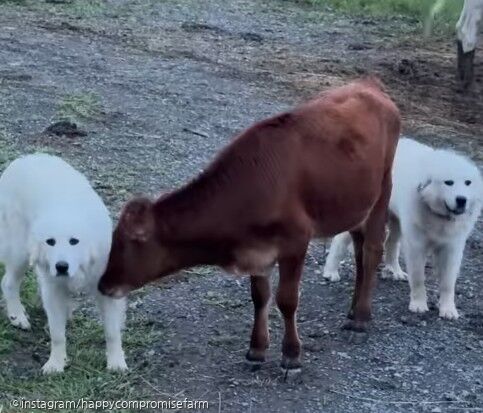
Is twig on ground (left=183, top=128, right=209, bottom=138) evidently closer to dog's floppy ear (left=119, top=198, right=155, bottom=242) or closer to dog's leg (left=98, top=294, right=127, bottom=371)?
dog's leg (left=98, top=294, right=127, bottom=371)

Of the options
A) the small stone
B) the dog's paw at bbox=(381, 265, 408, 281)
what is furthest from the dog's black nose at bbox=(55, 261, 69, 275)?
the dog's paw at bbox=(381, 265, 408, 281)

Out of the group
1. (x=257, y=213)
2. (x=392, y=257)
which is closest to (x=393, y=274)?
(x=392, y=257)

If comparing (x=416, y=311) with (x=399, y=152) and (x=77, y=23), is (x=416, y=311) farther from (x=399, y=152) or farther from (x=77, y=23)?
(x=77, y=23)

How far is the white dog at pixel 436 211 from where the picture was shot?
239 inches

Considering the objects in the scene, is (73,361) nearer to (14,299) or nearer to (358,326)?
(14,299)

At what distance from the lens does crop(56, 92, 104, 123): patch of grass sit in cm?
955

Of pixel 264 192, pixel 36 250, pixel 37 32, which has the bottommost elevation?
pixel 37 32

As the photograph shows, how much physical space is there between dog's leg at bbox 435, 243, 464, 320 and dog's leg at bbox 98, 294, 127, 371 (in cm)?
189

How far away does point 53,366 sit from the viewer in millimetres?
5273

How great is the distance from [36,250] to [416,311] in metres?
2.32

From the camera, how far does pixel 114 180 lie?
8.05 metres

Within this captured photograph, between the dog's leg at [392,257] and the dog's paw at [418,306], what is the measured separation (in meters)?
0.54

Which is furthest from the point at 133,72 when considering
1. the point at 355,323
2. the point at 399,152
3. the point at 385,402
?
the point at 385,402

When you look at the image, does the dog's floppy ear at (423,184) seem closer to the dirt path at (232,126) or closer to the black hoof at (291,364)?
the dirt path at (232,126)
